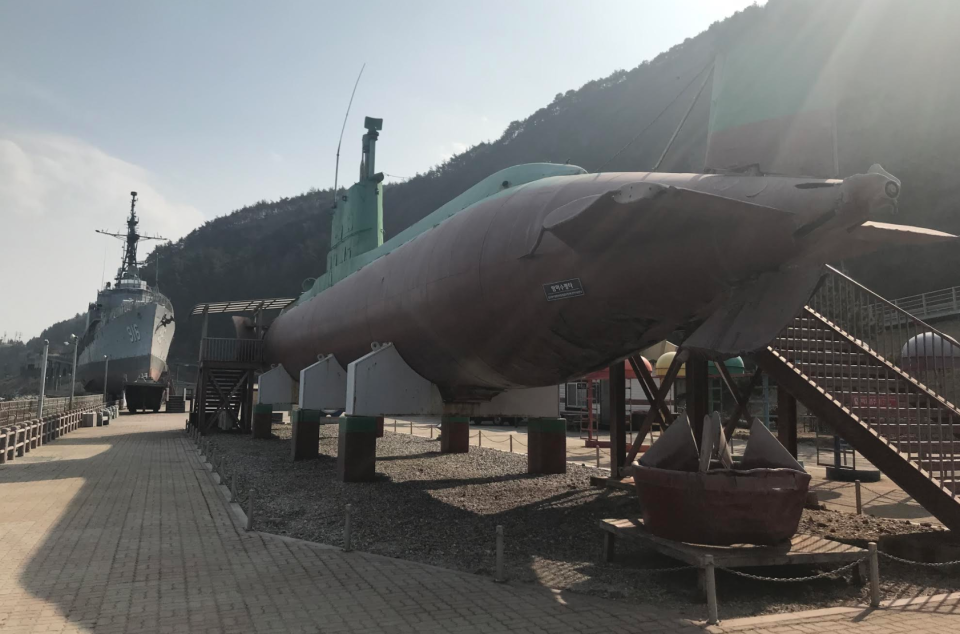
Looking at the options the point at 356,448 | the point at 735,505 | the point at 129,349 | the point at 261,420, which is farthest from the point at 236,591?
the point at 129,349

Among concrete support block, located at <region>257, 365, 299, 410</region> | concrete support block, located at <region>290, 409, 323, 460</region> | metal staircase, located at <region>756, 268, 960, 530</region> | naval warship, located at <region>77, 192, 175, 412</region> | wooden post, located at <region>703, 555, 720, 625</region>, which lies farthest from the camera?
naval warship, located at <region>77, 192, 175, 412</region>

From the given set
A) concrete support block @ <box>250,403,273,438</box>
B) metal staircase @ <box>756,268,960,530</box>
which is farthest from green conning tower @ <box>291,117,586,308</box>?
metal staircase @ <box>756,268,960,530</box>

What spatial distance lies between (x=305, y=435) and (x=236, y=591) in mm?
11130

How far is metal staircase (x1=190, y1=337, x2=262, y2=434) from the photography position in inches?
950

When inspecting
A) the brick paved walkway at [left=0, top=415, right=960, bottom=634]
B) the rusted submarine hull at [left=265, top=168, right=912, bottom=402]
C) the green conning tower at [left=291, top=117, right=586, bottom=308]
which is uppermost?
the green conning tower at [left=291, top=117, right=586, bottom=308]

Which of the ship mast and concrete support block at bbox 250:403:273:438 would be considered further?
the ship mast

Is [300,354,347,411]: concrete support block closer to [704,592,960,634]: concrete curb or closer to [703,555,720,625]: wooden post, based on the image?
[703,555,720,625]: wooden post

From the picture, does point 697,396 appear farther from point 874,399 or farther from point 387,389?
point 387,389

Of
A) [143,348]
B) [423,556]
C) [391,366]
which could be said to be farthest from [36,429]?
[143,348]

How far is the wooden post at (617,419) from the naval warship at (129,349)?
41344 mm

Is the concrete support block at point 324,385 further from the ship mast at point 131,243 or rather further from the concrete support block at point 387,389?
the ship mast at point 131,243

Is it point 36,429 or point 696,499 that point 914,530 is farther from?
point 36,429

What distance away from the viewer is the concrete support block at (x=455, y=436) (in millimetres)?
18969

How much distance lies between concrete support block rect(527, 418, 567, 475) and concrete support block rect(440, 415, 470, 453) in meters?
4.30
